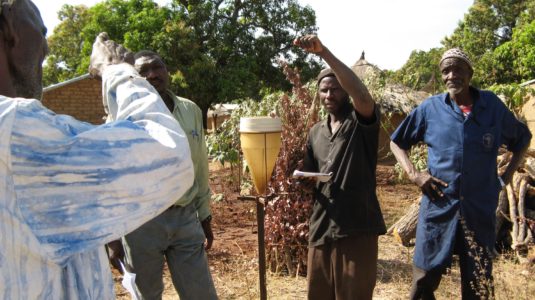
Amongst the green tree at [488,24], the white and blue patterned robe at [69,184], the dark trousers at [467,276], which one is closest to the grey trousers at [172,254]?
the dark trousers at [467,276]

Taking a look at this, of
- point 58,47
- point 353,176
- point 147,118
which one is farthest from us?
point 58,47

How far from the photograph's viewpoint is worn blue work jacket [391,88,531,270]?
124 inches

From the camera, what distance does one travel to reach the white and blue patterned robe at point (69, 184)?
917mm

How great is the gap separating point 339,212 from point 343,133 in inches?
16.8

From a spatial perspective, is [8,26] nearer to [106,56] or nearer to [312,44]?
[106,56]

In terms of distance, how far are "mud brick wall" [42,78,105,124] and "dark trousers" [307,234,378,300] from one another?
15106mm

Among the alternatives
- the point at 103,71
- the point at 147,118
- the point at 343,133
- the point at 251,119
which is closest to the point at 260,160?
the point at 251,119

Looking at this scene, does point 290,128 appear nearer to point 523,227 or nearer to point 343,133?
point 343,133

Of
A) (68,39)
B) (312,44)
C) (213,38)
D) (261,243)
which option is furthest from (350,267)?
(68,39)

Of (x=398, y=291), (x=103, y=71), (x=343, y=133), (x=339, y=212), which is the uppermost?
(x=103, y=71)

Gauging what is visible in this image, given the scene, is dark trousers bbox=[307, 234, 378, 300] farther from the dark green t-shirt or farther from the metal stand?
the metal stand

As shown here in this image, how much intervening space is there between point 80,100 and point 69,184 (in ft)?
56.3

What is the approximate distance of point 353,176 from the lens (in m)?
2.78

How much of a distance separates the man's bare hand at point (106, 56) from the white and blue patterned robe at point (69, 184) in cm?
29
